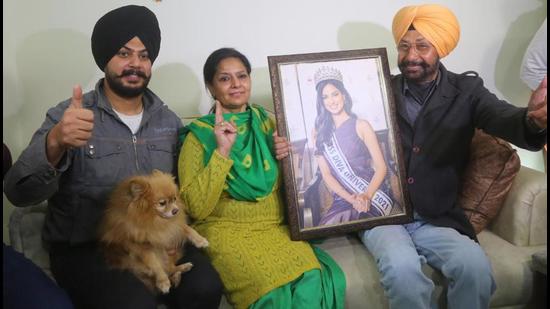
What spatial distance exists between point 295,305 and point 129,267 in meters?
0.60

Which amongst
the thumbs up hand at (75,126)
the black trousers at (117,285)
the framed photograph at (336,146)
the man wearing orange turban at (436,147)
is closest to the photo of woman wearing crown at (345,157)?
the framed photograph at (336,146)

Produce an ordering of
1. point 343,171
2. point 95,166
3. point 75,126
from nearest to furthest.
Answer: point 75,126, point 95,166, point 343,171

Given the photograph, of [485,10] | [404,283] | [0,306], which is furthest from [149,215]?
[485,10]

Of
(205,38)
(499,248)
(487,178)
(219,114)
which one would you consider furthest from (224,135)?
(499,248)

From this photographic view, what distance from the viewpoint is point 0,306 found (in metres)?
1.40

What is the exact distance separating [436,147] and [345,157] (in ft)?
1.26

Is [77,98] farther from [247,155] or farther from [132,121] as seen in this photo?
[247,155]

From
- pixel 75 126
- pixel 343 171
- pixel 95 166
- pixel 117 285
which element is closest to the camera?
pixel 75 126

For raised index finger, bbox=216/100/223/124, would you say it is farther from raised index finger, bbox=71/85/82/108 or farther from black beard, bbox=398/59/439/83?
black beard, bbox=398/59/439/83

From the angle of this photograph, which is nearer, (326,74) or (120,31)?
(120,31)

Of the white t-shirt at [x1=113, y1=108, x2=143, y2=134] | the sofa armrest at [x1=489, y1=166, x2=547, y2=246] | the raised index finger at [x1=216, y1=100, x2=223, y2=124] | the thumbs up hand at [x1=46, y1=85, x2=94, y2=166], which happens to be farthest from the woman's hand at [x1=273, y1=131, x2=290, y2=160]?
the sofa armrest at [x1=489, y1=166, x2=547, y2=246]

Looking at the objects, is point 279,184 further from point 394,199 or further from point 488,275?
point 488,275

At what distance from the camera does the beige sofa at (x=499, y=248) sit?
1794mm

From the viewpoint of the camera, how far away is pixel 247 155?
1899 millimetres
